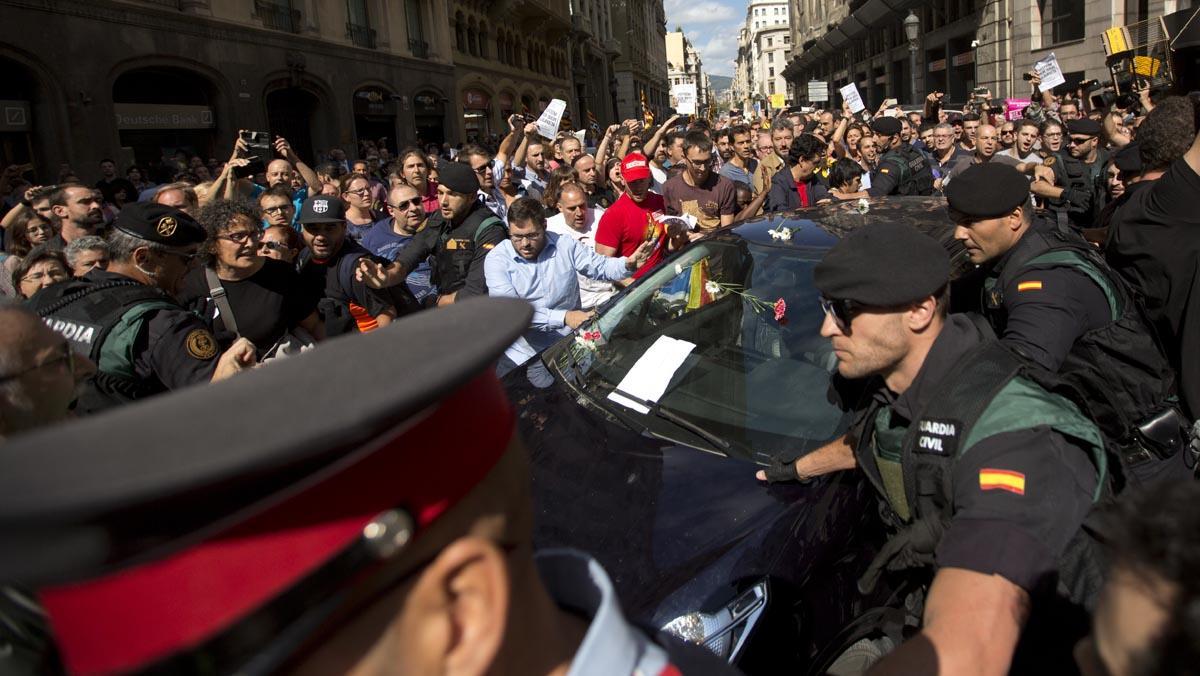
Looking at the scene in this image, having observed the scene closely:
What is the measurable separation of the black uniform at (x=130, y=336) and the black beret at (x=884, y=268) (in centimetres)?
231

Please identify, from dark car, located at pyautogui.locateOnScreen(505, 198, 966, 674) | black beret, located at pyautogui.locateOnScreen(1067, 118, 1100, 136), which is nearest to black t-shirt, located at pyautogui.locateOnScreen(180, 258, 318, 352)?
dark car, located at pyautogui.locateOnScreen(505, 198, 966, 674)

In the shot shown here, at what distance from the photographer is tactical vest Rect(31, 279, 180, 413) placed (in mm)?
2852

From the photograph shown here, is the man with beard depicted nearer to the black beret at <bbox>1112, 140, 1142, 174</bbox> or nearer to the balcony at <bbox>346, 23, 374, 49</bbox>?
the black beret at <bbox>1112, 140, 1142, 174</bbox>

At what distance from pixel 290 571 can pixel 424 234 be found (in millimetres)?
5120

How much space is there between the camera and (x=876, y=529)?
2555 millimetres

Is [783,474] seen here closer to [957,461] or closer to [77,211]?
[957,461]

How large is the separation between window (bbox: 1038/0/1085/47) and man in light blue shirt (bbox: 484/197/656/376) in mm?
23654

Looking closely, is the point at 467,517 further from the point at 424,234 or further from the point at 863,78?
the point at 863,78

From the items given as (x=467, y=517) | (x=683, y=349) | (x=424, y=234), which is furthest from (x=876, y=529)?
(x=424, y=234)

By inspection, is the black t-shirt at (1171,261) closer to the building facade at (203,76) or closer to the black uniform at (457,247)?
the black uniform at (457,247)

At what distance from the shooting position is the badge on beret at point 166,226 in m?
3.25

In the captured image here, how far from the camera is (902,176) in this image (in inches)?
312

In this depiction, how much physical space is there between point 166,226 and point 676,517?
2508 mm

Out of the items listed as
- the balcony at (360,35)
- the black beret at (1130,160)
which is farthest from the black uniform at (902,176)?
the balcony at (360,35)
